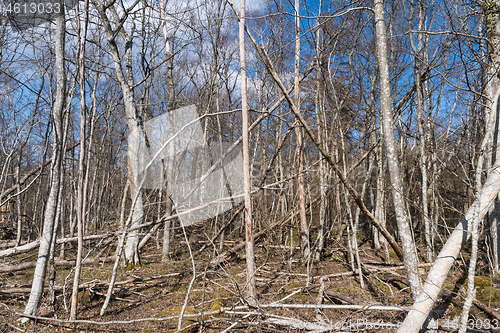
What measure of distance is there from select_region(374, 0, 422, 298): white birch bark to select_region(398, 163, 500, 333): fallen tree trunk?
0.24 m

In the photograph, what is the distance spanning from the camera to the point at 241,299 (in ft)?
12.1

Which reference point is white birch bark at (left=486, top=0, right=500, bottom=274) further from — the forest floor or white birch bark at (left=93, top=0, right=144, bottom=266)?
white birch bark at (left=93, top=0, right=144, bottom=266)

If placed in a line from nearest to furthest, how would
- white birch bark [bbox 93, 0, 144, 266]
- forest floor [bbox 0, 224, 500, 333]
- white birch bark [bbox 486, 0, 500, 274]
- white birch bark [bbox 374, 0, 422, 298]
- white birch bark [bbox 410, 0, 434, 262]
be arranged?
white birch bark [bbox 374, 0, 422, 298], forest floor [bbox 0, 224, 500, 333], white birch bark [bbox 486, 0, 500, 274], white birch bark [bbox 410, 0, 434, 262], white birch bark [bbox 93, 0, 144, 266]

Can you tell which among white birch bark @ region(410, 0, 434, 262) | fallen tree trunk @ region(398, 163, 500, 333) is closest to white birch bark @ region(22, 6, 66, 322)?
fallen tree trunk @ region(398, 163, 500, 333)

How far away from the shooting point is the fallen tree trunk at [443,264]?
2.97 metres

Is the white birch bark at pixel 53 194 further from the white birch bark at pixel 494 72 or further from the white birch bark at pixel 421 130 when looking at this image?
the white birch bark at pixel 494 72

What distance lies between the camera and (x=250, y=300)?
3.86 m

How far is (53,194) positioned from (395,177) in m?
4.58

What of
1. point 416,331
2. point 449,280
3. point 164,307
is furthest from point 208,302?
point 449,280

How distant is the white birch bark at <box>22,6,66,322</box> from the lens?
3.86 metres

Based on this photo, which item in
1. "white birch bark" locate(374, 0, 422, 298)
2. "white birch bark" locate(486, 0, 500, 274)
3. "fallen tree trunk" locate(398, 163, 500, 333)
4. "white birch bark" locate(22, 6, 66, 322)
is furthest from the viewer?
"white birch bark" locate(486, 0, 500, 274)

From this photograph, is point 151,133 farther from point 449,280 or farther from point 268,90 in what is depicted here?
point 449,280

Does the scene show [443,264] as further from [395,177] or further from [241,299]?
[241,299]

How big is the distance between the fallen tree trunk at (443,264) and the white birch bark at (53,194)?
14.9 ft
